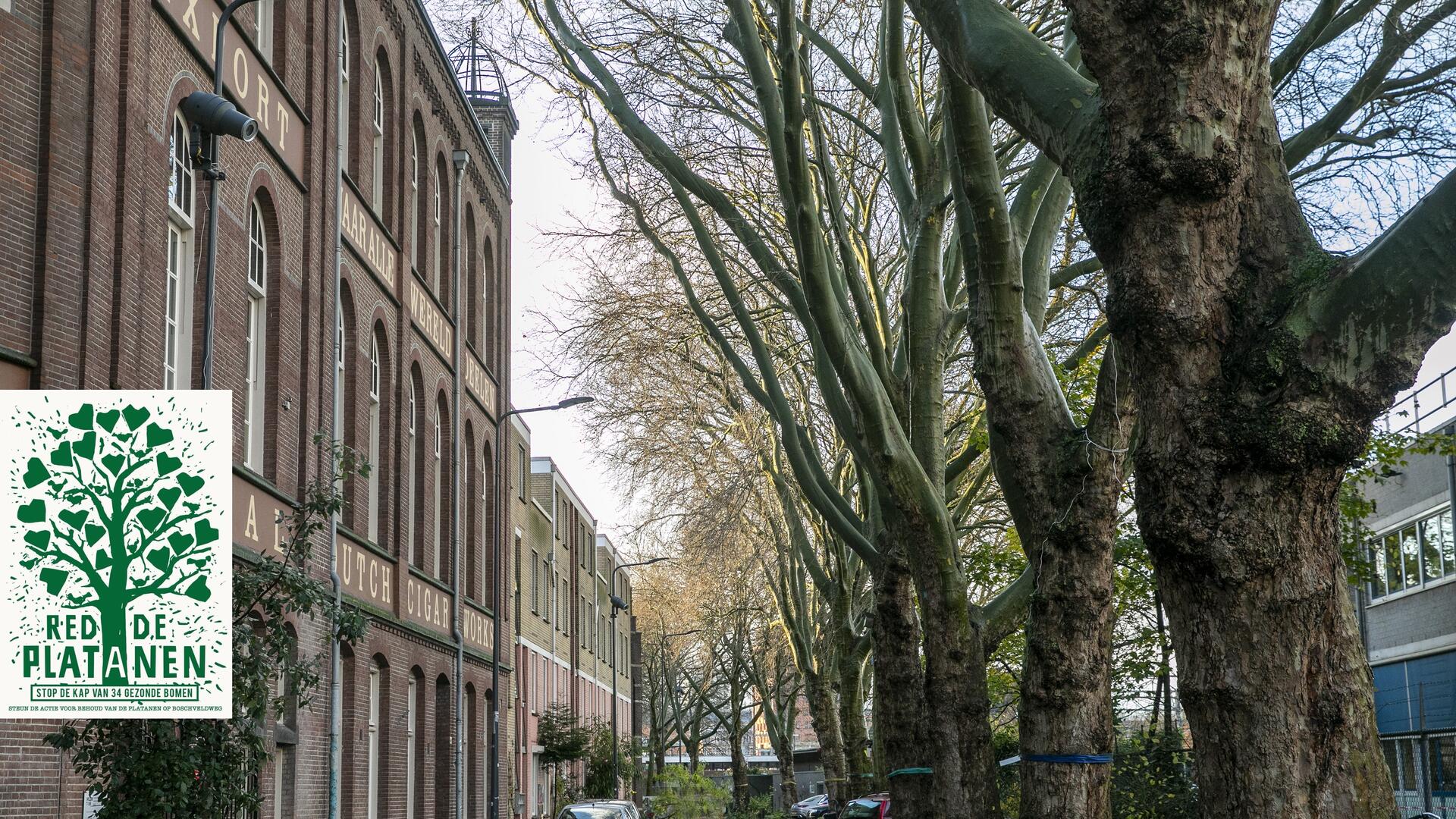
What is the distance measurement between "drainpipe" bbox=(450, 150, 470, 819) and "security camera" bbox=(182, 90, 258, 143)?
702 inches

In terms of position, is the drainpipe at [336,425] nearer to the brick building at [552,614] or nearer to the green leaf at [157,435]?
the green leaf at [157,435]

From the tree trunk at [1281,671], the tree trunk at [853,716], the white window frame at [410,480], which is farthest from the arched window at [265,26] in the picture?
the tree trunk at [1281,671]

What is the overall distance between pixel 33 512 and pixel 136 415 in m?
0.77

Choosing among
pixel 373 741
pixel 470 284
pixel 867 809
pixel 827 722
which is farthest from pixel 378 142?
pixel 827 722

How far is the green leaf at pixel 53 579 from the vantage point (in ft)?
24.5

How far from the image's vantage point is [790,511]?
2773 centimetres

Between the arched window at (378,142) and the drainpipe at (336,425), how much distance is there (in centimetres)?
275

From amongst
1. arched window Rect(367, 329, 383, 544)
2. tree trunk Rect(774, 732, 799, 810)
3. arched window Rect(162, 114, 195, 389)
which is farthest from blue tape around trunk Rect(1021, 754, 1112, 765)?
tree trunk Rect(774, 732, 799, 810)

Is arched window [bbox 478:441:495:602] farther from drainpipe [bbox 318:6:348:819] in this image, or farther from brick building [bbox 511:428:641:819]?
drainpipe [bbox 318:6:348:819]

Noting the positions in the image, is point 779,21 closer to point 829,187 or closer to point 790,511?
point 829,187

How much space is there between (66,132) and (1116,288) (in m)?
10.2

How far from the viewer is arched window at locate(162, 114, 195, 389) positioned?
1552 cm

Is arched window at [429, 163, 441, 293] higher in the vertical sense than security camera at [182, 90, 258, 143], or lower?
higher

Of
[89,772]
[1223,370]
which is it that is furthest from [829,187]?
[1223,370]
